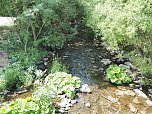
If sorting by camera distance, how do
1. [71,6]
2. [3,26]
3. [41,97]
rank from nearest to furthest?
[41,97], [71,6], [3,26]

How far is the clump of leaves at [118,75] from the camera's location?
38.5ft

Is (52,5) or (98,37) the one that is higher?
(52,5)

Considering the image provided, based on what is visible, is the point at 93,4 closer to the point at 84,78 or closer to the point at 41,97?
the point at 84,78

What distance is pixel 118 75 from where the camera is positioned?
Result: 11922 millimetres

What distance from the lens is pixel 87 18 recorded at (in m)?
16.2

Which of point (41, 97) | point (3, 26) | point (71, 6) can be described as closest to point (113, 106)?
point (41, 97)

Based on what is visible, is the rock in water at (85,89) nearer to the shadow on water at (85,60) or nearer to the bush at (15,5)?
the shadow on water at (85,60)

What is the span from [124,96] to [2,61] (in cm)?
638

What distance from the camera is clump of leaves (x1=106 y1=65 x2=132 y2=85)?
461 inches

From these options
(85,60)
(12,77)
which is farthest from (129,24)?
(12,77)

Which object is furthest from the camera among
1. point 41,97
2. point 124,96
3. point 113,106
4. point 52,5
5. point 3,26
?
point 3,26

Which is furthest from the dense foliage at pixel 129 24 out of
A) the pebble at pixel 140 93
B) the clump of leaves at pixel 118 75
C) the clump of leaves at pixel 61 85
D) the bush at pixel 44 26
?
the clump of leaves at pixel 61 85

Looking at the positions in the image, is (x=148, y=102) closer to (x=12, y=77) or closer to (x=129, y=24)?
(x=129, y=24)

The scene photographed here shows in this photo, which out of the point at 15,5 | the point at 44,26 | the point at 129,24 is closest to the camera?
the point at 129,24
